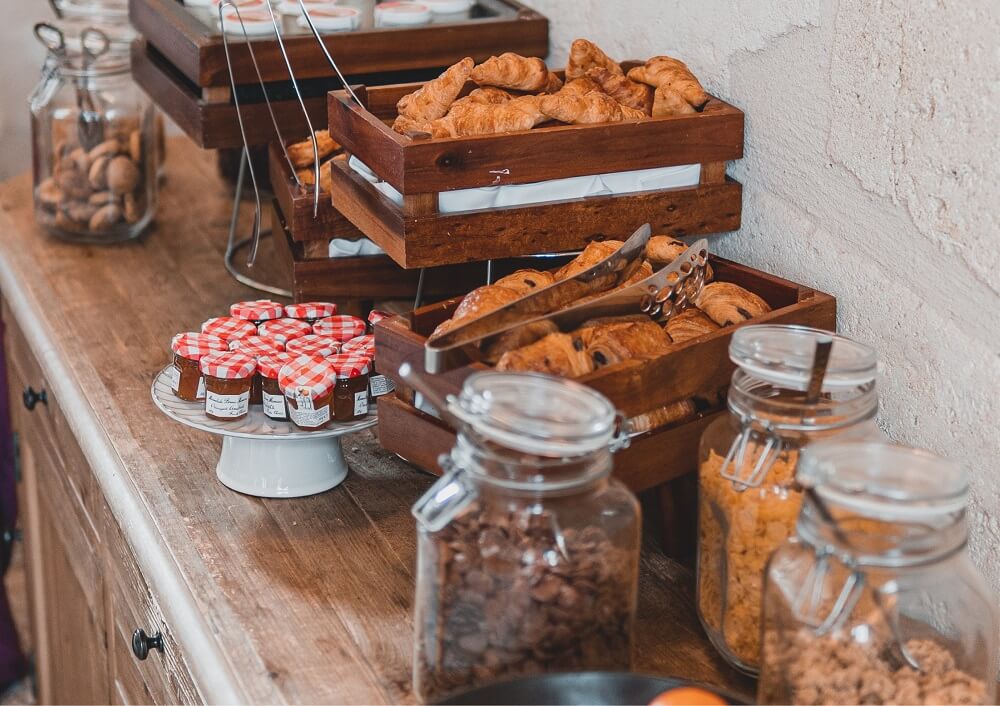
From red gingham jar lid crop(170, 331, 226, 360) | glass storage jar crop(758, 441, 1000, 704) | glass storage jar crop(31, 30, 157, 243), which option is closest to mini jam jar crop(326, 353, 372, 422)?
red gingham jar lid crop(170, 331, 226, 360)

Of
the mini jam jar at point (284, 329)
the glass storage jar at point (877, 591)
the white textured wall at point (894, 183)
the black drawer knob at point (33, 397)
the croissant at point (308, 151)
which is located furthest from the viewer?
the black drawer knob at point (33, 397)

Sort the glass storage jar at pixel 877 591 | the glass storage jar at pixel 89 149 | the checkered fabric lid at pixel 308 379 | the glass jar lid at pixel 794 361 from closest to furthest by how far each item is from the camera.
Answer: the glass storage jar at pixel 877 591, the glass jar lid at pixel 794 361, the checkered fabric lid at pixel 308 379, the glass storage jar at pixel 89 149

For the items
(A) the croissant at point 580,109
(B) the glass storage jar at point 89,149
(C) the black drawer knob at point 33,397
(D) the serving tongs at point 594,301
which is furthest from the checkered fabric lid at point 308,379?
(B) the glass storage jar at point 89,149

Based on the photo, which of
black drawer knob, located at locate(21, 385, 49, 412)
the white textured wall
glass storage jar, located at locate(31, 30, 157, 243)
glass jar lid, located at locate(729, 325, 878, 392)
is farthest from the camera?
glass storage jar, located at locate(31, 30, 157, 243)

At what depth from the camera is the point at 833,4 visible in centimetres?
103

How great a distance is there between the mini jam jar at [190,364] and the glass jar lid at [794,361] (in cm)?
50

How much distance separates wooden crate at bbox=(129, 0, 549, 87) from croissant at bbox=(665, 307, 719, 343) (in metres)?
0.64

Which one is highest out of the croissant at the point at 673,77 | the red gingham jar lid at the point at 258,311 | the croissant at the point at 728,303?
the croissant at the point at 673,77

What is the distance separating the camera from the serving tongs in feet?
2.83

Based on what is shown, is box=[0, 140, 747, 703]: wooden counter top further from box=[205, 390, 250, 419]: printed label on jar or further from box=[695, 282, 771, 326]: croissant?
box=[695, 282, 771, 326]: croissant

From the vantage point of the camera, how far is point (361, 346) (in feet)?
3.67

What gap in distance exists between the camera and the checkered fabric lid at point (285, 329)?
3.79 ft

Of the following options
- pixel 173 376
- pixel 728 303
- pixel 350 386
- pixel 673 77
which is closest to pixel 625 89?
pixel 673 77

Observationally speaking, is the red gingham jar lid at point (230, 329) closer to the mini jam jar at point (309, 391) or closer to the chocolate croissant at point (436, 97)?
the mini jam jar at point (309, 391)
